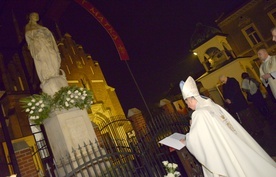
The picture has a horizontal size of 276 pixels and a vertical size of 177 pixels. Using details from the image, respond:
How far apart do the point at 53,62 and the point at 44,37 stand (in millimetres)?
785

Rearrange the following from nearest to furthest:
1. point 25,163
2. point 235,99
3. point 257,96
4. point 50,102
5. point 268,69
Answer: point 50,102
point 268,69
point 25,163
point 235,99
point 257,96

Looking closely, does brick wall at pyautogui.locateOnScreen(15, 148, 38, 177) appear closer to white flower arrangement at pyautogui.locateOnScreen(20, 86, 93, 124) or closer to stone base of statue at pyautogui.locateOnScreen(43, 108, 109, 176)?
stone base of statue at pyautogui.locateOnScreen(43, 108, 109, 176)

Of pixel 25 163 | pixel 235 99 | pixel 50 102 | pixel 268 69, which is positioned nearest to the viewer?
pixel 50 102

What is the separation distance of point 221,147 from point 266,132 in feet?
13.9

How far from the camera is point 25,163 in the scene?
6617mm

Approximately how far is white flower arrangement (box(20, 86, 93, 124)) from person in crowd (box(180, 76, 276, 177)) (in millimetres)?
3147

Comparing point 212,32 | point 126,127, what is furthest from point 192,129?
point 212,32

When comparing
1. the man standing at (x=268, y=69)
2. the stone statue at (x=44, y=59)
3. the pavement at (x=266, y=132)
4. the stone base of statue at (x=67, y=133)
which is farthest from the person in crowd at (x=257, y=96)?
the stone statue at (x=44, y=59)

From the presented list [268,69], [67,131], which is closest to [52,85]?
[67,131]

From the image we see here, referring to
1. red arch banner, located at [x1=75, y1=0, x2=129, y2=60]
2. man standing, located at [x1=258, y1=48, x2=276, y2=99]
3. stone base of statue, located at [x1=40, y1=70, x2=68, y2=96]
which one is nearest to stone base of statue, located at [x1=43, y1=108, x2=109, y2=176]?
stone base of statue, located at [x1=40, y1=70, x2=68, y2=96]

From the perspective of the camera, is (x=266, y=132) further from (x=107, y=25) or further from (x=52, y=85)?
(x=107, y=25)

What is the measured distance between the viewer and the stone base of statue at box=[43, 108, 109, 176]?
5.36m

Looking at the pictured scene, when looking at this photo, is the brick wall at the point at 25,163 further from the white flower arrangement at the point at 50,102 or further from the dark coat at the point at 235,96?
the dark coat at the point at 235,96

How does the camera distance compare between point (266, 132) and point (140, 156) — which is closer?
point (140, 156)
